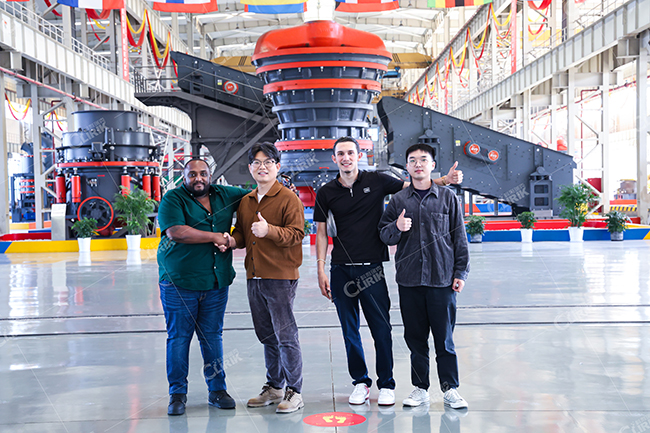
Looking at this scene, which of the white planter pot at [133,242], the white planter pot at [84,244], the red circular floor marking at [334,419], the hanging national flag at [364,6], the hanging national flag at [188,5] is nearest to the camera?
the red circular floor marking at [334,419]

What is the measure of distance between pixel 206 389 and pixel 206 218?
1356 mm

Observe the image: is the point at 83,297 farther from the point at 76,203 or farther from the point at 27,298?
the point at 76,203

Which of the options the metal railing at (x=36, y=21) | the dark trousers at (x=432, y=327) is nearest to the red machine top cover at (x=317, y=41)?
the metal railing at (x=36, y=21)

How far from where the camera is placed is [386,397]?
390cm

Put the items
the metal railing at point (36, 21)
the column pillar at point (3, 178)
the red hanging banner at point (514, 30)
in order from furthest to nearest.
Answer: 1. the red hanging banner at point (514, 30)
2. the metal railing at point (36, 21)
3. the column pillar at point (3, 178)

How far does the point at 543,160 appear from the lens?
17.7 m

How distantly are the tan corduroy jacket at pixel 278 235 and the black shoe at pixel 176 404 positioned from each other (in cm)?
93

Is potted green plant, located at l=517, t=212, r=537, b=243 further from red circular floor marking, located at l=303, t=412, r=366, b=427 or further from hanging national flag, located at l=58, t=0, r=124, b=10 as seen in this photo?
red circular floor marking, located at l=303, t=412, r=366, b=427

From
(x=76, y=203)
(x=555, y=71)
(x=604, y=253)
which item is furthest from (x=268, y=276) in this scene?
(x=555, y=71)

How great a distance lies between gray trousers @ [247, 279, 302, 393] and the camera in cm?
393

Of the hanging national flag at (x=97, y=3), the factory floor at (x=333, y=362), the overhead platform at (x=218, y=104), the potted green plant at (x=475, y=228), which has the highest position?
the hanging national flag at (x=97, y=3)

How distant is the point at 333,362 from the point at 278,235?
1686mm

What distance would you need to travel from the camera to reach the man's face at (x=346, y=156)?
4020 millimetres

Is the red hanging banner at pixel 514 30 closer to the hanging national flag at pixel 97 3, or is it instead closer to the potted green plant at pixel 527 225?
the potted green plant at pixel 527 225
